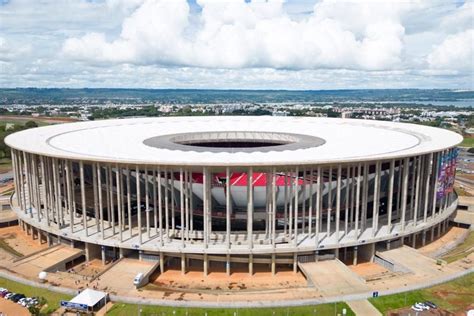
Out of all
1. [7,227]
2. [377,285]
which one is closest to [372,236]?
[377,285]

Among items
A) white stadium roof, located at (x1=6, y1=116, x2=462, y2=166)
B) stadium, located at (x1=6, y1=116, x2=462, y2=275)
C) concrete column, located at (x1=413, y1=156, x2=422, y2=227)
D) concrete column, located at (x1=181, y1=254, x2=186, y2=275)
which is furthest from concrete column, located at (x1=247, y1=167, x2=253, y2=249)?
concrete column, located at (x1=413, y1=156, x2=422, y2=227)

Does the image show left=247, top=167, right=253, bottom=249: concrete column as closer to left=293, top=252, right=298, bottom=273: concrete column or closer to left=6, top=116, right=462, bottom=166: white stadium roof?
left=6, top=116, right=462, bottom=166: white stadium roof

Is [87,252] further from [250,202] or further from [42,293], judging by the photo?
[250,202]

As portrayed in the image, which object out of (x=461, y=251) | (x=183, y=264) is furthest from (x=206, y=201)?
(x=461, y=251)

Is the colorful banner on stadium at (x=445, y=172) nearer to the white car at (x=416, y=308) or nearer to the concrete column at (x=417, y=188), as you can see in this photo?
the concrete column at (x=417, y=188)

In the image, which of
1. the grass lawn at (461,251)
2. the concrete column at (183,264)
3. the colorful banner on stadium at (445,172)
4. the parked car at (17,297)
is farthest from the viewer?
the colorful banner on stadium at (445,172)

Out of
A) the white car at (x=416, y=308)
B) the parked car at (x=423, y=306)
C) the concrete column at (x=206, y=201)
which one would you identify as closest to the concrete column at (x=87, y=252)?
the concrete column at (x=206, y=201)
